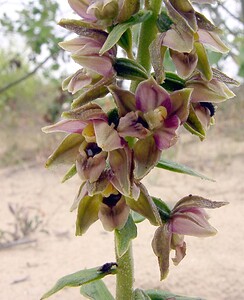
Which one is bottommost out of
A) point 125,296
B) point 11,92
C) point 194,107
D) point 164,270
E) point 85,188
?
point 11,92

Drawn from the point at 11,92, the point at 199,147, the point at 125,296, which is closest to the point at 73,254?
the point at 125,296

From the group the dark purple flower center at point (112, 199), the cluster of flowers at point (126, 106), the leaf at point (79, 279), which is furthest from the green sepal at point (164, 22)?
the leaf at point (79, 279)

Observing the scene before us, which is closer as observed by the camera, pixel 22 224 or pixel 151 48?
pixel 151 48

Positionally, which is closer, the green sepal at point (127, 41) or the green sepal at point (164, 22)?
the green sepal at point (164, 22)

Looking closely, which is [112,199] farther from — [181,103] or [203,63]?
[203,63]

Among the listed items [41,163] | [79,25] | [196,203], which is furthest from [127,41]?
[41,163]

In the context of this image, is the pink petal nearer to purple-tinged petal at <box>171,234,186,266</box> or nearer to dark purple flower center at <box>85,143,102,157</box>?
dark purple flower center at <box>85,143,102,157</box>

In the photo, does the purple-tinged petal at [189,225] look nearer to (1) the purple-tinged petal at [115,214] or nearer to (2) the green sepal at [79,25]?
(1) the purple-tinged petal at [115,214]

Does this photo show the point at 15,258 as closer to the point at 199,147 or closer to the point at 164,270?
the point at 164,270
